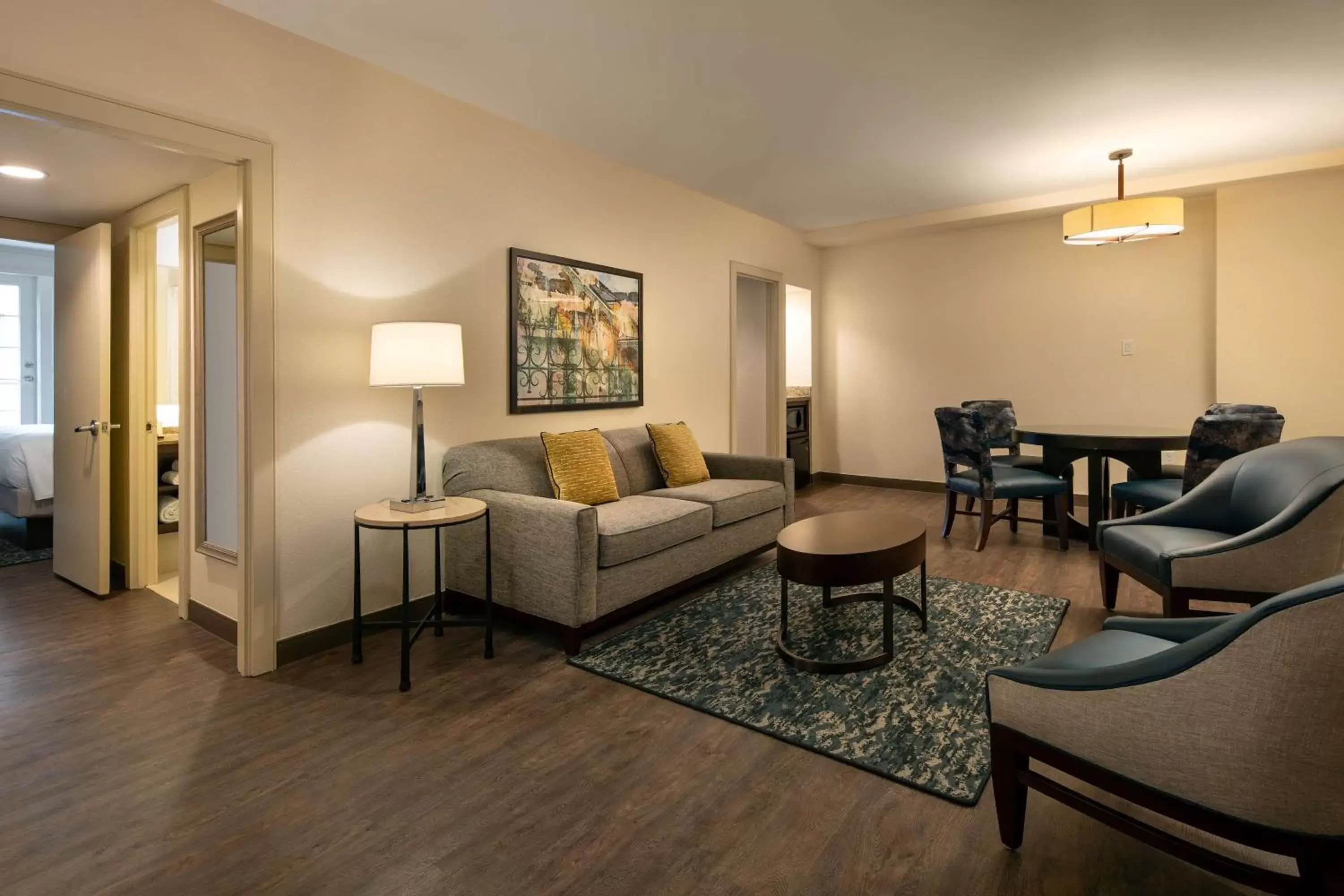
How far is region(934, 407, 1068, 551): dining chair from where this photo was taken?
4281mm

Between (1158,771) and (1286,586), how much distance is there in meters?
1.56

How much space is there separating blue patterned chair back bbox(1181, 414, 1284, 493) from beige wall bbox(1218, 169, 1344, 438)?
1.94 m

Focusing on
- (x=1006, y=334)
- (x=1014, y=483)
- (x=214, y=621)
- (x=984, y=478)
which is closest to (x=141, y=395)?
(x=214, y=621)

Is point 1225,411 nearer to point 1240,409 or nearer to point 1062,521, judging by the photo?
point 1240,409

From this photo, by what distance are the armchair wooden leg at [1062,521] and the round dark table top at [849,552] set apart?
6.05 feet

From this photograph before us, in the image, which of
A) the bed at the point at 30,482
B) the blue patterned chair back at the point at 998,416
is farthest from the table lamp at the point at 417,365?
the blue patterned chair back at the point at 998,416

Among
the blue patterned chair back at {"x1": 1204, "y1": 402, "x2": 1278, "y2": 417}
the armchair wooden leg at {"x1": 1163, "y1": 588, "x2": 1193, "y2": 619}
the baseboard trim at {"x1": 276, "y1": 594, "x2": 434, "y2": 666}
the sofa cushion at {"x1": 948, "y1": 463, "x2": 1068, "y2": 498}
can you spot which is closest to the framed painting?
the baseboard trim at {"x1": 276, "y1": 594, "x2": 434, "y2": 666}

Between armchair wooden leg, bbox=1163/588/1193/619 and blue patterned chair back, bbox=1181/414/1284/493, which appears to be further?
blue patterned chair back, bbox=1181/414/1284/493

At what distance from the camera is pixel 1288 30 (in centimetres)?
283

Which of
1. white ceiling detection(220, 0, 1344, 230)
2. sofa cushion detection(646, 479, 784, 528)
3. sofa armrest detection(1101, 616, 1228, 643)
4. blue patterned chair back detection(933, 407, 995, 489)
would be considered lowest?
sofa armrest detection(1101, 616, 1228, 643)

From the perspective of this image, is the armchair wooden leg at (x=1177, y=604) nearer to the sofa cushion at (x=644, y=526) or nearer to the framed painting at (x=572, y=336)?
the sofa cushion at (x=644, y=526)

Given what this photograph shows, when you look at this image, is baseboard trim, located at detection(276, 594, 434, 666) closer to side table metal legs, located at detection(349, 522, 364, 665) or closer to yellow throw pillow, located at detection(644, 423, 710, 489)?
side table metal legs, located at detection(349, 522, 364, 665)

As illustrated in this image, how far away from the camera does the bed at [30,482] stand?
449 centimetres

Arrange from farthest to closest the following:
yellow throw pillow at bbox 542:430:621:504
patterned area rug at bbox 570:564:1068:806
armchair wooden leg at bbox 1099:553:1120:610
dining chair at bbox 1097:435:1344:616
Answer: yellow throw pillow at bbox 542:430:621:504 < armchair wooden leg at bbox 1099:553:1120:610 < dining chair at bbox 1097:435:1344:616 < patterned area rug at bbox 570:564:1068:806
